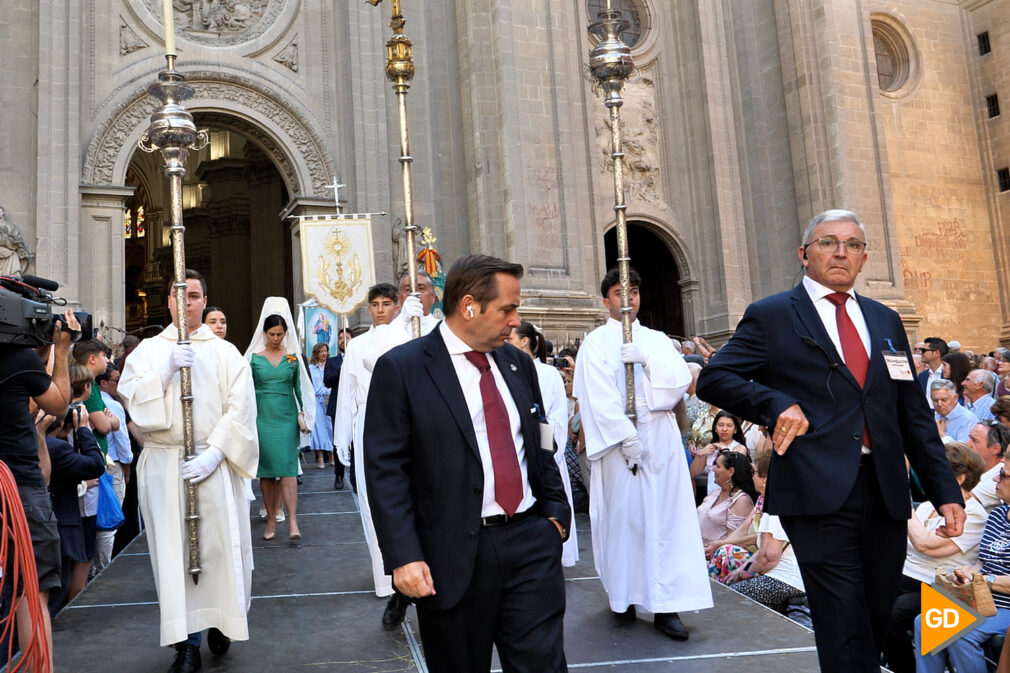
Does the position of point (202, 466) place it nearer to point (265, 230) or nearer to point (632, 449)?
point (632, 449)

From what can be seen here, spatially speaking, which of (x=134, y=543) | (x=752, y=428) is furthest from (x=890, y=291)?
(x=134, y=543)

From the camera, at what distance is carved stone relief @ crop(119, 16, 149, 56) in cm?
1734

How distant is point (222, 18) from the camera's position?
18062mm

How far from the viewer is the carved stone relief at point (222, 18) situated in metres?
17.7

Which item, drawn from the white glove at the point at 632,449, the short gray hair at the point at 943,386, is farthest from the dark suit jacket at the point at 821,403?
the short gray hair at the point at 943,386

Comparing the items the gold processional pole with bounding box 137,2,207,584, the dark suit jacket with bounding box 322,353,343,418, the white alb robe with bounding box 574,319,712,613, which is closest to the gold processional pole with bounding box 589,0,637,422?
the white alb robe with bounding box 574,319,712,613

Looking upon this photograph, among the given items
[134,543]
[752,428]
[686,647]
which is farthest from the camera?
[752,428]

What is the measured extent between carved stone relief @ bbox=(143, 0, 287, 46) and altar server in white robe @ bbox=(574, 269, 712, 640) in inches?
560

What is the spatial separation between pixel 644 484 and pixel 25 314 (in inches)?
146

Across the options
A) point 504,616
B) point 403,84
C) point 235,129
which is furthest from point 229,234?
point 504,616

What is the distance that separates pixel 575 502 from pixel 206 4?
1315 centimetres

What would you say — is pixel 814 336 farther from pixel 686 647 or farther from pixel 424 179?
pixel 424 179

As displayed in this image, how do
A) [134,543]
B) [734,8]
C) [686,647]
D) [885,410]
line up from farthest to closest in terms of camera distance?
[734,8]
[134,543]
[686,647]
[885,410]

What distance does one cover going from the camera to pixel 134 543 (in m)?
9.03
